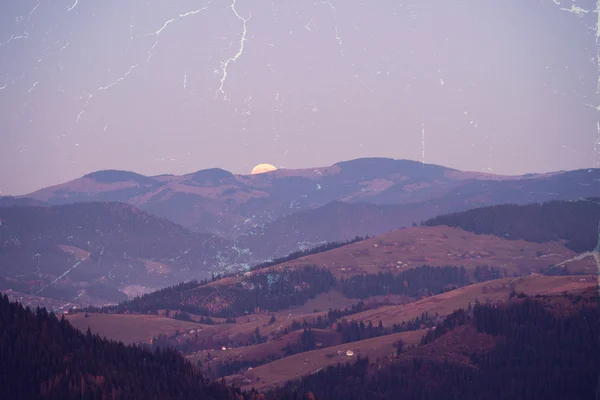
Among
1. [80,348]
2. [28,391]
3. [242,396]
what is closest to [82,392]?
[28,391]

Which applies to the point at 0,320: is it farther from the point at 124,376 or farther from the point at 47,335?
the point at 124,376

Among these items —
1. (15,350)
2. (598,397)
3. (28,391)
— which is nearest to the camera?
(28,391)

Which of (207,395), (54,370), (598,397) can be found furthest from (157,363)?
(598,397)

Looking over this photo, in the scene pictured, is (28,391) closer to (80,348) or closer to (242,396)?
(80,348)

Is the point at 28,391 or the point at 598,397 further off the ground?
the point at 28,391

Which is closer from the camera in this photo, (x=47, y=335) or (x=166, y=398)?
(x=166, y=398)

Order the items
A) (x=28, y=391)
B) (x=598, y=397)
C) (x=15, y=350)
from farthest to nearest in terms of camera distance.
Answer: (x=598, y=397) < (x=15, y=350) < (x=28, y=391)
